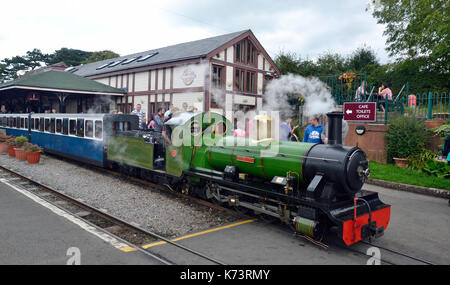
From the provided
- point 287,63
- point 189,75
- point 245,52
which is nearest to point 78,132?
point 189,75

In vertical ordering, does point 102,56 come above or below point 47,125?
above

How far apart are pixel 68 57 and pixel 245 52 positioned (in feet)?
195

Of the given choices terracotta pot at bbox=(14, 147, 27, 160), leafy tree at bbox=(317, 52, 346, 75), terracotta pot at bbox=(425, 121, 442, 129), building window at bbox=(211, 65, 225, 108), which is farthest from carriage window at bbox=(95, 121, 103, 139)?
leafy tree at bbox=(317, 52, 346, 75)

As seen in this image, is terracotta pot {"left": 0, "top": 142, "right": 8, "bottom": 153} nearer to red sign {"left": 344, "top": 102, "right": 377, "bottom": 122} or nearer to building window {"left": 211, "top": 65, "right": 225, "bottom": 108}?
Answer: building window {"left": 211, "top": 65, "right": 225, "bottom": 108}

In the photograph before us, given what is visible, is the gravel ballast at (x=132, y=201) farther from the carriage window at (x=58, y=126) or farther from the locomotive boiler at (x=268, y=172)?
the carriage window at (x=58, y=126)

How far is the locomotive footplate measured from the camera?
4391 mm

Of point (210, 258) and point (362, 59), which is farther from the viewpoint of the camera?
point (362, 59)

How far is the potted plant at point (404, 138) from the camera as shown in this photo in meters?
10.2

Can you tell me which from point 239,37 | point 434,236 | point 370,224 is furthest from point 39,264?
point 239,37

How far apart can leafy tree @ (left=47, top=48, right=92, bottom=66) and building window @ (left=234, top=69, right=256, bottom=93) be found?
187ft

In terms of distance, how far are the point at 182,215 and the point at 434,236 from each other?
4.39 meters

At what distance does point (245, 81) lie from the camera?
64.4ft

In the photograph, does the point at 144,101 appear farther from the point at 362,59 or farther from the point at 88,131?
the point at 362,59

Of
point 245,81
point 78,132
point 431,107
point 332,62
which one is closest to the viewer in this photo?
point 431,107
